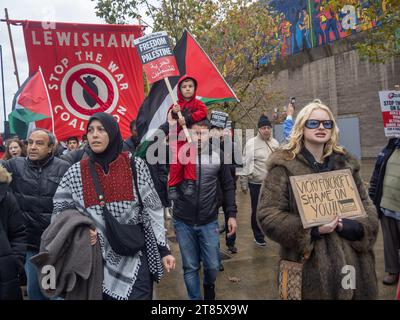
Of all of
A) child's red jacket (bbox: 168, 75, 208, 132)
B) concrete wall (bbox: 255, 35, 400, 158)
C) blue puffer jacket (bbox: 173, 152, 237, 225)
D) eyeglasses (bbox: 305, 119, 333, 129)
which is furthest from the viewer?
concrete wall (bbox: 255, 35, 400, 158)

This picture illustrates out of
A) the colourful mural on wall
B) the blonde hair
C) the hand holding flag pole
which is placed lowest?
the blonde hair

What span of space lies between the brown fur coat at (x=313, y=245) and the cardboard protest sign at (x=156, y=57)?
2445mm

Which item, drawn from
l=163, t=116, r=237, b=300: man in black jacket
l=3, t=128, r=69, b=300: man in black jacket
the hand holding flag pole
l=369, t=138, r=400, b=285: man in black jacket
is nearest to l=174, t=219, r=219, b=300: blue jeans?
l=163, t=116, r=237, b=300: man in black jacket

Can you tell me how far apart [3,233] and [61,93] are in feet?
8.36

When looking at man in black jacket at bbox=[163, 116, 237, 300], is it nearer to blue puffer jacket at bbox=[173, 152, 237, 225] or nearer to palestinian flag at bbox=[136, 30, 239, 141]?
blue puffer jacket at bbox=[173, 152, 237, 225]

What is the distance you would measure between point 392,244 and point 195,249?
2.50 metres

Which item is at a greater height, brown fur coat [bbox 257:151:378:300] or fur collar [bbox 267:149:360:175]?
fur collar [bbox 267:149:360:175]

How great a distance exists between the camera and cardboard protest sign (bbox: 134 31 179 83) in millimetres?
4725

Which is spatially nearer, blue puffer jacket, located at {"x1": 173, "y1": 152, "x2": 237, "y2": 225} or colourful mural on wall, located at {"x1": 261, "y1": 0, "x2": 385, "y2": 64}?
blue puffer jacket, located at {"x1": 173, "y1": 152, "x2": 237, "y2": 225}

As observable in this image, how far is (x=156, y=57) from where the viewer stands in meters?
4.74

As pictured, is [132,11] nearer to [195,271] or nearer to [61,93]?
[61,93]

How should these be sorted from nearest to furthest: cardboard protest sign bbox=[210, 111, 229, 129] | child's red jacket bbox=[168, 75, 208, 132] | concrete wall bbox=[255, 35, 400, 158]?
child's red jacket bbox=[168, 75, 208, 132] < cardboard protest sign bbox=[210, 111, 229, 129] < concrete wall bbox=[255, 35, 400, 158]

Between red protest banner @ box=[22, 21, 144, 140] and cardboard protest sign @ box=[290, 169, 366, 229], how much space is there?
10.6 feet

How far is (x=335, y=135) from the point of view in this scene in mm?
2787
